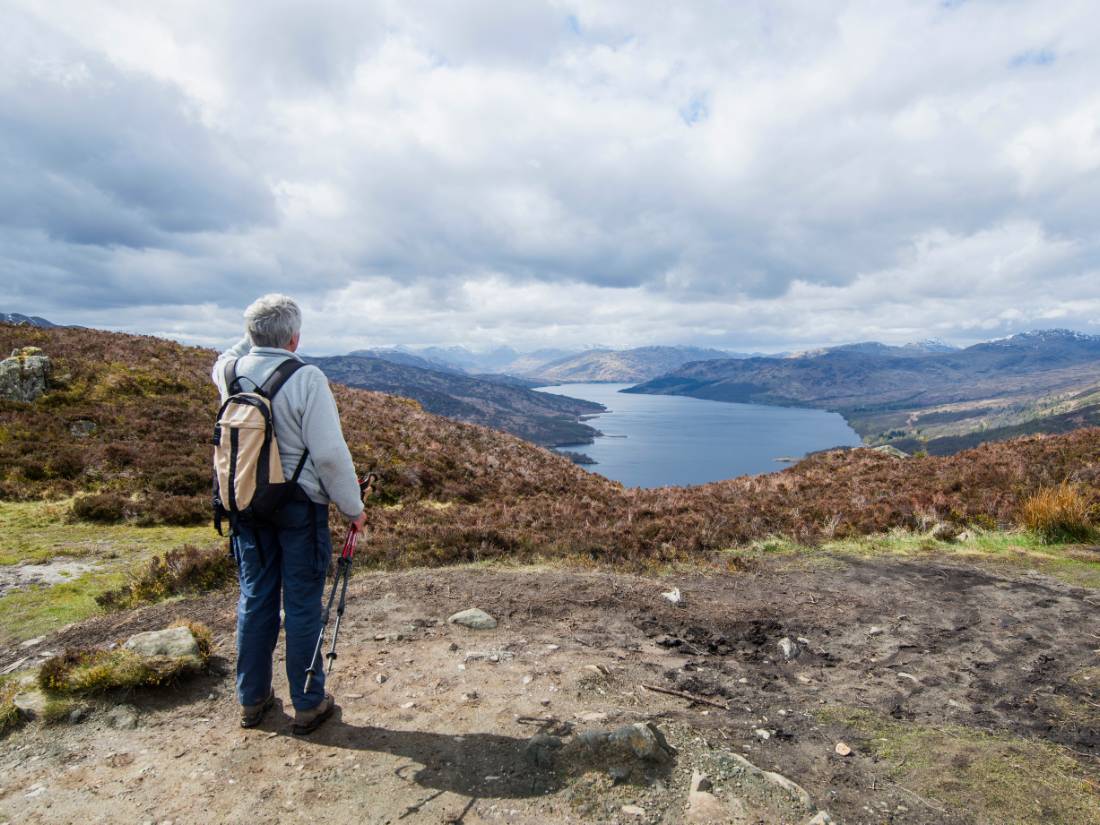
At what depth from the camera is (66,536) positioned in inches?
438

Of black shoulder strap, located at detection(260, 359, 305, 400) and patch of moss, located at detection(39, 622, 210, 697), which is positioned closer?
black shoulder strap, located at detection(260, 359, 305, 400)

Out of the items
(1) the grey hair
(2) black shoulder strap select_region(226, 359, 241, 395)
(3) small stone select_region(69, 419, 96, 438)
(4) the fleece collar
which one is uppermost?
(1) the grey hair

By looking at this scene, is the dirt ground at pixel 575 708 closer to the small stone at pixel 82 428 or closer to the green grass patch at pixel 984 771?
the green grass patch at pixel 984 771

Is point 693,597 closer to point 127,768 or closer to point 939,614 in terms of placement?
point 939,614

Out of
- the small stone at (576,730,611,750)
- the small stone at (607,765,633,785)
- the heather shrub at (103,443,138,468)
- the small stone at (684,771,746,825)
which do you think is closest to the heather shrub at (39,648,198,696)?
the small stone at (576,730,611,750)

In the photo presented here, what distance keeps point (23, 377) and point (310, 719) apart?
21.6 m

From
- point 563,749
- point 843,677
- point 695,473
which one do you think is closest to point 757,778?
point 563,749

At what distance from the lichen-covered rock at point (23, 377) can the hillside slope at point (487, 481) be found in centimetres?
52

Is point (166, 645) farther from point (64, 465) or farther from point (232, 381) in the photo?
point (64, 465)

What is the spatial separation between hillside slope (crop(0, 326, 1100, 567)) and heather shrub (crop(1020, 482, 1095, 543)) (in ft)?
2.50

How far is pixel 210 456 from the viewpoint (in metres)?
16.8

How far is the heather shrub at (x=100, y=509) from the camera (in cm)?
1234

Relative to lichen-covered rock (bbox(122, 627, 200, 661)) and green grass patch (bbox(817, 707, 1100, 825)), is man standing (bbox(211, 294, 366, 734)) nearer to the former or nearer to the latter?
lichen-covered rock (bbox(122, 627, 200, 661))

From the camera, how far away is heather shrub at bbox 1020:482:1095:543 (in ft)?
33.0
